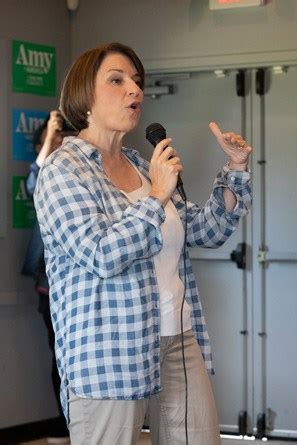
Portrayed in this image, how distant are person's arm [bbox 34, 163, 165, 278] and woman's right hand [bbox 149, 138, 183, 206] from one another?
0.13ft

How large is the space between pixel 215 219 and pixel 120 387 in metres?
0.59

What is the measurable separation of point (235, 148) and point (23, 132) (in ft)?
9.45

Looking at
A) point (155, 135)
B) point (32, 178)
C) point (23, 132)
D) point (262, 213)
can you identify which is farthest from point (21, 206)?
point (155, 135)

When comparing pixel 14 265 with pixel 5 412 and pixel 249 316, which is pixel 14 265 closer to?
pixel 5 412

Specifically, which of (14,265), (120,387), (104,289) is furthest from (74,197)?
(14,265)

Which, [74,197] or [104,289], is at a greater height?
[74,197]

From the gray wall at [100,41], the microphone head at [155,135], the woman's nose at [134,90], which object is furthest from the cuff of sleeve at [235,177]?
the gray wall at [100,41]

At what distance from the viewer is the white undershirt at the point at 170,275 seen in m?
2.27

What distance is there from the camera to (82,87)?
240cm

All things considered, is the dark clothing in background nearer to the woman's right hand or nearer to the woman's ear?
the woman's ear

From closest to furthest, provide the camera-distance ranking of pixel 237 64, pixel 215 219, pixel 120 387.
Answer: pixel 120 387
pixel 215 219
pixel 237 64

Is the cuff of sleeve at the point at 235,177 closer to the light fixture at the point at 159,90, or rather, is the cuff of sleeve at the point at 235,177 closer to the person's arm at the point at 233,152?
the person's arm at the point at 233,152

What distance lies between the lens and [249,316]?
16.6 ft

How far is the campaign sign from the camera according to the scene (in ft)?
16.8
